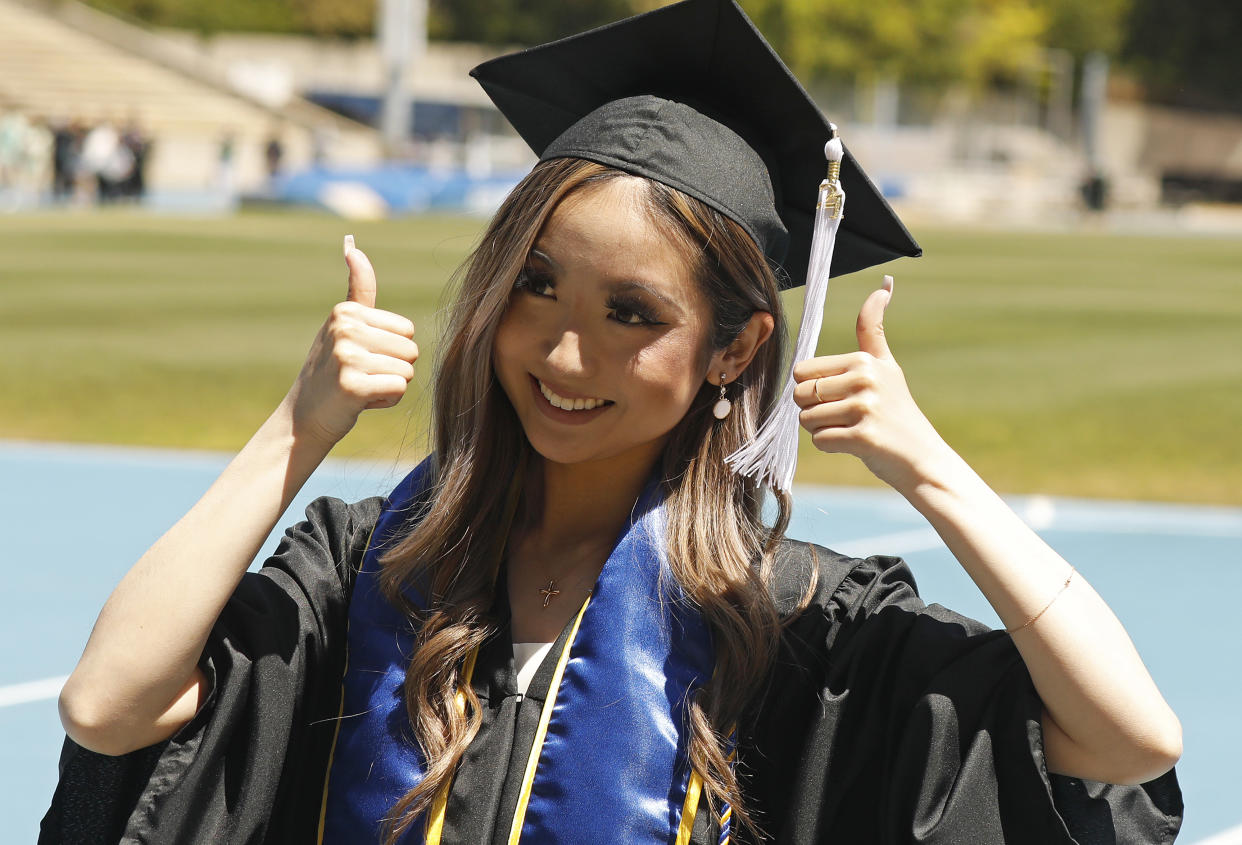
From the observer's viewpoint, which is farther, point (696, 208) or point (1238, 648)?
point (1238, 648)

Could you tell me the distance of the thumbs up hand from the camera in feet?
6.89

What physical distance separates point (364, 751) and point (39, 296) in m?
16.7

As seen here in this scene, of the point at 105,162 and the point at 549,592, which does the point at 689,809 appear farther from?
the point at 105,162

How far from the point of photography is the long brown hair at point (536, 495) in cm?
222

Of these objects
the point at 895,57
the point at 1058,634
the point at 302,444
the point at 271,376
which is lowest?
the point at 271,376

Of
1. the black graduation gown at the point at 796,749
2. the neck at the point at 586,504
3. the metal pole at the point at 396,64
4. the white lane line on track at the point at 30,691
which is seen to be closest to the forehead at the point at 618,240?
the neck at the point at 586,504

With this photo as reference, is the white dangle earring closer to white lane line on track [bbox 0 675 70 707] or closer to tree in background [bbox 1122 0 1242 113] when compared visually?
white lane line on track [bbox 0 675 70 707]

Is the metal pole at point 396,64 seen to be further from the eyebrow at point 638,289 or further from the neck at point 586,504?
the eyebrow at point 638,289

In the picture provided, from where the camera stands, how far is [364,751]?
2.23m

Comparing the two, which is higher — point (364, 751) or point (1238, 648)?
point (364, 751)

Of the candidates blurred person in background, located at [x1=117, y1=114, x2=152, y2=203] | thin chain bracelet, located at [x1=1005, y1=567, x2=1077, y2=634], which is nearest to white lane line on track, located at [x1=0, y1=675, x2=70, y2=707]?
thin chain bracelet, located at [x1=1005, y1=567, x2=1077, y2=634]

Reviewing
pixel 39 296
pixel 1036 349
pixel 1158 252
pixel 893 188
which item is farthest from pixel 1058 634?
pixel 893 188

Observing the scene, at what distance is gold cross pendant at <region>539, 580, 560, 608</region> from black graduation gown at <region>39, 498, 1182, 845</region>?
0.43 feet

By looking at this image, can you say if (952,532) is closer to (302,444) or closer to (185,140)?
(302,444)
